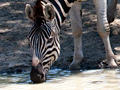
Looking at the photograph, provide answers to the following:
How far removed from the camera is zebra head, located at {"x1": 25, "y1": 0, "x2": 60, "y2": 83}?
12.5 ft

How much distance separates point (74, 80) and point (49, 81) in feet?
1.39

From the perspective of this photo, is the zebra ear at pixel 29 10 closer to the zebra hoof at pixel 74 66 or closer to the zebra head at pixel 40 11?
the zebra head at pixel 40 11

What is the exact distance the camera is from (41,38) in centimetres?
388

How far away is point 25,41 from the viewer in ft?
23.6

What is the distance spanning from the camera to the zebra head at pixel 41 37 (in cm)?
380

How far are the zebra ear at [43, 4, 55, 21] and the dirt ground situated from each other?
200cm

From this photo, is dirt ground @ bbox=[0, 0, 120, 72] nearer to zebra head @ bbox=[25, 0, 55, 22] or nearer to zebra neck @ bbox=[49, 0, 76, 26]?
zebra neck @ bbox=[49, 0, 76, 26]

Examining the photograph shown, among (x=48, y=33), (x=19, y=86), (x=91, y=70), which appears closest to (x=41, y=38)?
(x=48, y=33)

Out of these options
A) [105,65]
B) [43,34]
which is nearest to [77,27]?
[105,65]

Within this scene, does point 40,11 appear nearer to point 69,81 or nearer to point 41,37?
point 41,37

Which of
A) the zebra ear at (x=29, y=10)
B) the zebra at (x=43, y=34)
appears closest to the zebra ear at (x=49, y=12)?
the zebra at (x=43, y=34)

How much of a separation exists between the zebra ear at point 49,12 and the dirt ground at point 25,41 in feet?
6.57

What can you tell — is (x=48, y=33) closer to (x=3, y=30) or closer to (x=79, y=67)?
(x=79, y=67)

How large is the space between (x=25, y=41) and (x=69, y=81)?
299 cm
